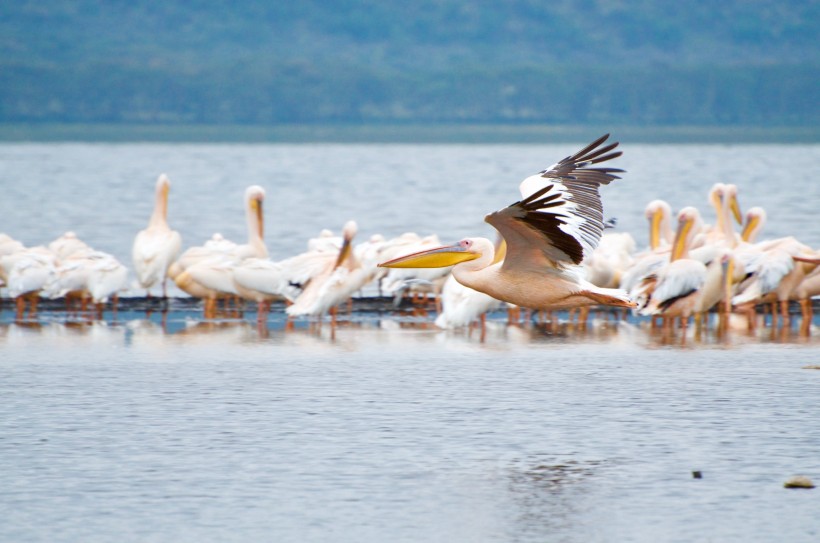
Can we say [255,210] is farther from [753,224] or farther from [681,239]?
[753,224]

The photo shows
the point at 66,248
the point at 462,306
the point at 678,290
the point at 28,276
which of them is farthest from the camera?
the point at 66,248

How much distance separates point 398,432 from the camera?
7.37 meters

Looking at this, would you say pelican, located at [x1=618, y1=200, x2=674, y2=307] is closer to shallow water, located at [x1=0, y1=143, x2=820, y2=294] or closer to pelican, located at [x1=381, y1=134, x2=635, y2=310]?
pelican, located at [x1=381, y1=134, x2=635, y2=310]

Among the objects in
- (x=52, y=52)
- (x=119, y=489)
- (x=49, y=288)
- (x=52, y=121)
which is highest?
(x=52, y=52)

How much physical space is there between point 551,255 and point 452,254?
2.07ft

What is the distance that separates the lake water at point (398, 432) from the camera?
5859mm

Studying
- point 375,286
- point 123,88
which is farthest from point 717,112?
point 375,286

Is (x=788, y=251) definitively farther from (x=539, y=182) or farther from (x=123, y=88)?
(x=123, y=88)

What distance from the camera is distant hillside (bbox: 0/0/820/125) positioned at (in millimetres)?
104625

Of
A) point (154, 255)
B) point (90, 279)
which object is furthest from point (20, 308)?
point (154, 255)

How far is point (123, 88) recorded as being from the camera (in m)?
105

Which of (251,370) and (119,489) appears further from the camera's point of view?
(251,370)

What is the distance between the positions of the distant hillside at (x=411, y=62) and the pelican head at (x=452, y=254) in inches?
3736

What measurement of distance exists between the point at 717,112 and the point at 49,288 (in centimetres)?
9743
